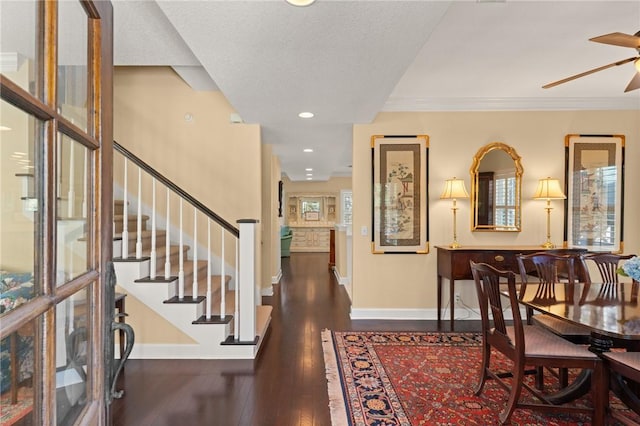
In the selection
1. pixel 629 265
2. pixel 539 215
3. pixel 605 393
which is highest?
pixel 539 215

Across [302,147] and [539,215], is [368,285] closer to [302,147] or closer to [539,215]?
[539,215]

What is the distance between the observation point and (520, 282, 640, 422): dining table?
1.75 m

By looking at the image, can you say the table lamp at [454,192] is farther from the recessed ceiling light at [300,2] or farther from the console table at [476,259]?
the recessed ceiling light at [300,2]

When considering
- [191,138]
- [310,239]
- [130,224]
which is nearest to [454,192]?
[191,138]

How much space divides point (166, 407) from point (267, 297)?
2942 mm

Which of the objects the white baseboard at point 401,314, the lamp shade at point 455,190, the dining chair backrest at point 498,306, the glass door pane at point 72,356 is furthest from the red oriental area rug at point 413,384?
the glass door pane at point 72,356

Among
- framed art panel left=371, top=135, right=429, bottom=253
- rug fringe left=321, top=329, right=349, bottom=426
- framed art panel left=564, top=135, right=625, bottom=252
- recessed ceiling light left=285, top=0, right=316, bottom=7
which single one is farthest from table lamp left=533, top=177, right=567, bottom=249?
recessed ceiling light left=285, top=0, right=316, bottom=7

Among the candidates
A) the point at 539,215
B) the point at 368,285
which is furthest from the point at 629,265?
the point at 368,285

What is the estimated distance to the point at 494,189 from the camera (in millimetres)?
4164

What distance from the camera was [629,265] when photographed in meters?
2.11

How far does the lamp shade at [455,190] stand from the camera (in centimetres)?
393

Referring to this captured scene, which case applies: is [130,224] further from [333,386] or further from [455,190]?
[455,190]

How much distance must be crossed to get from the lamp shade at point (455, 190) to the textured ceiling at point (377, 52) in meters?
0.90

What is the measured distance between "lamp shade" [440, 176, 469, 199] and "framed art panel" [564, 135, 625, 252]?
1.32 m
